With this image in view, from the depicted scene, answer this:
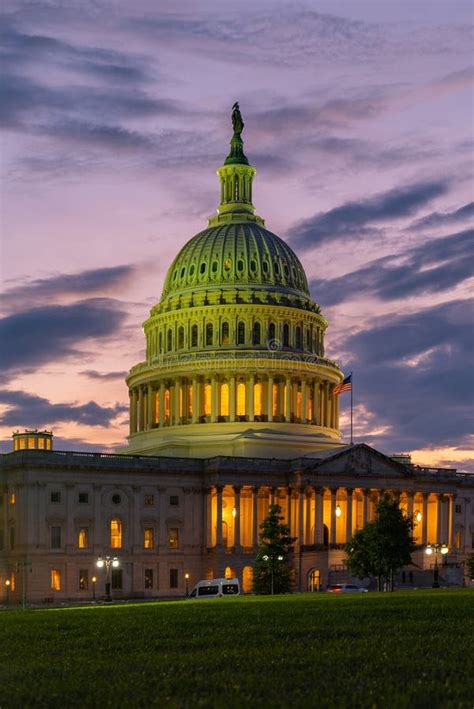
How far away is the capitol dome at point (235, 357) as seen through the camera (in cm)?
14788

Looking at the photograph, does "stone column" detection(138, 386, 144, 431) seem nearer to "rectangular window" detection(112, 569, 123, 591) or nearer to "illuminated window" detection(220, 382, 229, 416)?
"illuminated window" detection(220, 382, 229, 416)

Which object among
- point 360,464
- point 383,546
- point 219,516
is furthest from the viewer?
point 360,464

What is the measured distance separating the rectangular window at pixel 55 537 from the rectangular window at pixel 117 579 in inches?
278

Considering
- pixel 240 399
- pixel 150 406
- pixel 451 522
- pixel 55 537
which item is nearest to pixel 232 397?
pixel 240 399

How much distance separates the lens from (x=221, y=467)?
429 ft

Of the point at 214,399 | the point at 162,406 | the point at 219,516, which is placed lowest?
the point at 219,516

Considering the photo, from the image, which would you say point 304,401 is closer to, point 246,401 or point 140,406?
point 246,401

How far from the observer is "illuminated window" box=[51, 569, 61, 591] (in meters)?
121

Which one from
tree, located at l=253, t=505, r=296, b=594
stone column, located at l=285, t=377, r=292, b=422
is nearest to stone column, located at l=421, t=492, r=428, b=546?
stone column, located at l=285, t=377, r=292, b=422

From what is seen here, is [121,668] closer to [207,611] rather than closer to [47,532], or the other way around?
[207,611]

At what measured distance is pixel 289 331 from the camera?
157 m

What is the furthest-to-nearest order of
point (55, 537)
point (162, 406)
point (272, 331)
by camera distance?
point (272, 331)
point (162, 406)
point (55, 537)

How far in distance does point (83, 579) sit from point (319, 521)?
28487 millimetres

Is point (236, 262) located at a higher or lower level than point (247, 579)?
higher
